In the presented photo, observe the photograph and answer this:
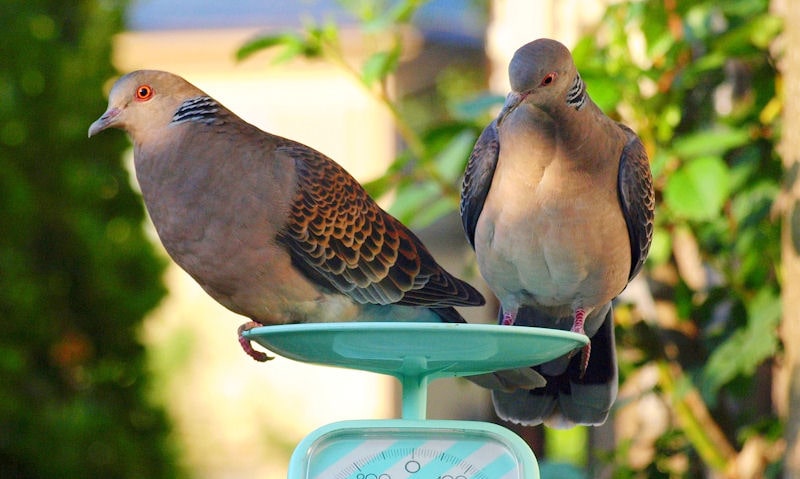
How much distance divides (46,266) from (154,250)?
486mm

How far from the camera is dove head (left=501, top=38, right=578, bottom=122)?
1.91 m

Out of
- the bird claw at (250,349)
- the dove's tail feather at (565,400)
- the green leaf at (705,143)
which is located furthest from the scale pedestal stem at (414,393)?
the green leaf at (705,143)

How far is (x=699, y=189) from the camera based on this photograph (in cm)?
279

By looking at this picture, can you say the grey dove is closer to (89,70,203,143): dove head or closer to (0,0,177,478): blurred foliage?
(89,70,203,143): dove head

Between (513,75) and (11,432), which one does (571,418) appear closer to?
(513,75)

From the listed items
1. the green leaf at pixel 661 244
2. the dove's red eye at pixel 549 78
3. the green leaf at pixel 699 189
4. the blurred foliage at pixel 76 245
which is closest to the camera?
the dove's red eye at pixel 549 78

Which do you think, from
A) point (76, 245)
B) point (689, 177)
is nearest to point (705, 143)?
point (689, 177)

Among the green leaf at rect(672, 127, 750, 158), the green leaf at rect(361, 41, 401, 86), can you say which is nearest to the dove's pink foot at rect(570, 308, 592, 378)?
the green leaf at rect(672, 127, 750, 158)

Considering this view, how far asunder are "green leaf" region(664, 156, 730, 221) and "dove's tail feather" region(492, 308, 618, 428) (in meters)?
0.67

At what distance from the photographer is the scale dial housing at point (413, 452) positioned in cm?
172

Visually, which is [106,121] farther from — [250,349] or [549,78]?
[549,78]

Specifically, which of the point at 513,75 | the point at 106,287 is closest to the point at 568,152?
the point at 513,75

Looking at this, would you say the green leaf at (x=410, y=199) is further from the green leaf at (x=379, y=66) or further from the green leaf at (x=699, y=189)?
the green leaf at (x=699, y=189)

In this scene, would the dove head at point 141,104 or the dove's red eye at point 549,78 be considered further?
the dove head at point 141,104
